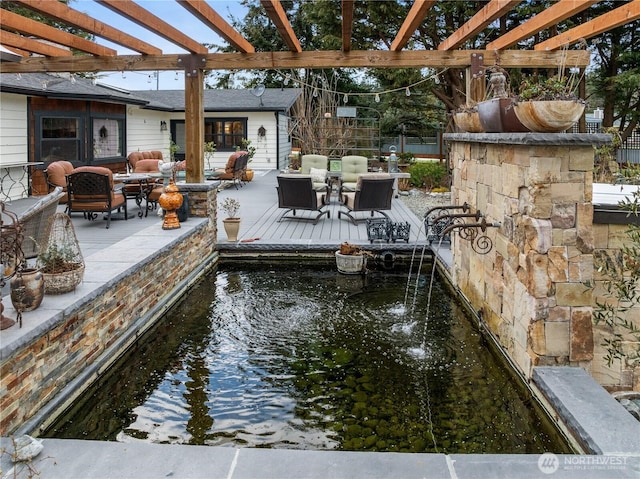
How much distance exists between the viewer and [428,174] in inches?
568

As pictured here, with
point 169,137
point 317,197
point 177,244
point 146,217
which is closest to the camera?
point 177,244

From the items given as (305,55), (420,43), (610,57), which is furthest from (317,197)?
(610,57)

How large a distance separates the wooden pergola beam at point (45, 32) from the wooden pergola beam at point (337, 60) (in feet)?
0.96

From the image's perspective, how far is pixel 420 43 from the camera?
1388 centimetres

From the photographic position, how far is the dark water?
2936 millimetres

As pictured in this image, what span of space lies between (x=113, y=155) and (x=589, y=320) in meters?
12.9

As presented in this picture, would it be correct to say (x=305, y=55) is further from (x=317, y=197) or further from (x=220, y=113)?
(x=220, y=113)

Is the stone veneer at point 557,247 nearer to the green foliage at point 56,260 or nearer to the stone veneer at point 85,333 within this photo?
the stone veneer at point 85,333

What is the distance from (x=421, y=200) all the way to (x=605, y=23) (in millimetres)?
7085

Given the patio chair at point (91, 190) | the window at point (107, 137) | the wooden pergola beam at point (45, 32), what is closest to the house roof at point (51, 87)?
the window at point (107, 137)

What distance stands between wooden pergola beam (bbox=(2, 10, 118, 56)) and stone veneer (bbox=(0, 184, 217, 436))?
2699 mm

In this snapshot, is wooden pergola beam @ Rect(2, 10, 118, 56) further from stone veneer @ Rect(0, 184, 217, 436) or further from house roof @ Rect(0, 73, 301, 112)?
stone veneer @ Rect(0, 184, 217, 436)

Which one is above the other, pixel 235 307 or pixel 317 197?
pixel 317 197

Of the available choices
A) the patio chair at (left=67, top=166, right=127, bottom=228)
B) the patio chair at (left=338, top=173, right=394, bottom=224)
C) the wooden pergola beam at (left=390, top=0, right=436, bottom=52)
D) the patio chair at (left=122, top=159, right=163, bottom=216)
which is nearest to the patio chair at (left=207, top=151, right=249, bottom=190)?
the patio chair at (left=122, top=159, right=163, bottom=216)
